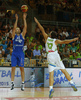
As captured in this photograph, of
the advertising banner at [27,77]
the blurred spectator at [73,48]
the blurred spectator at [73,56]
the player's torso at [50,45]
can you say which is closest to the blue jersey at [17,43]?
the player's torso at [50,45]

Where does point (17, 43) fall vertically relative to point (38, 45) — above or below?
above

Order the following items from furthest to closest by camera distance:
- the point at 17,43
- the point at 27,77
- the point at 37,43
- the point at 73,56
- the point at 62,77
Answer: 1. the point at 37,43
2. the point at 73,56
3. the point at 62,77
4. the point at 27,77
5. the point at 17,43

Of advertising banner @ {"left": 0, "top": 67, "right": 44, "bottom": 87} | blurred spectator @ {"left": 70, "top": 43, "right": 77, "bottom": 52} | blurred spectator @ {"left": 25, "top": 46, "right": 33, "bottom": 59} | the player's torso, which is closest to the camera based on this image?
the player's torso

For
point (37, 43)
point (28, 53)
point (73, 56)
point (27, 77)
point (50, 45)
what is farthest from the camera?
point (37, 43)

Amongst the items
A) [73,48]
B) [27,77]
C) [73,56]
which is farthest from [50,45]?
[73,48]

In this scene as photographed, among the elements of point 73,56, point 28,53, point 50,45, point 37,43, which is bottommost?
point 73,56

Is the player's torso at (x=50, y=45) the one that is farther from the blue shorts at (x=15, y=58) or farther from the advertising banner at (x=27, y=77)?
the advertising banner at (x=27, y=77)

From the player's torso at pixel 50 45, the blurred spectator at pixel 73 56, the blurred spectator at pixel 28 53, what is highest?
the player's torso at pixel 50 45

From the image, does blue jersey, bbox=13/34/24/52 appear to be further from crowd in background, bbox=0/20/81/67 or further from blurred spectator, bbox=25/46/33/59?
blurred spectator, bbox=25/46/33/59

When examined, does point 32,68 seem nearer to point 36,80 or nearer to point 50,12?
point 36,80

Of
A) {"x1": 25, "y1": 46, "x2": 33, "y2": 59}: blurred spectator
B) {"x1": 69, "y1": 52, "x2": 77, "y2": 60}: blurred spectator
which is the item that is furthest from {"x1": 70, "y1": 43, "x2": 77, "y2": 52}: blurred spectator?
{"x1": 25, "y1": 46, "x2": 33, "y2": 59}: blurred spectator

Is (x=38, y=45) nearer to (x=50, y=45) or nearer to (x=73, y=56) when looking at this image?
(x=73, y=56)

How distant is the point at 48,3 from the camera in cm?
1977

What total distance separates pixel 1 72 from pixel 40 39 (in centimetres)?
593
